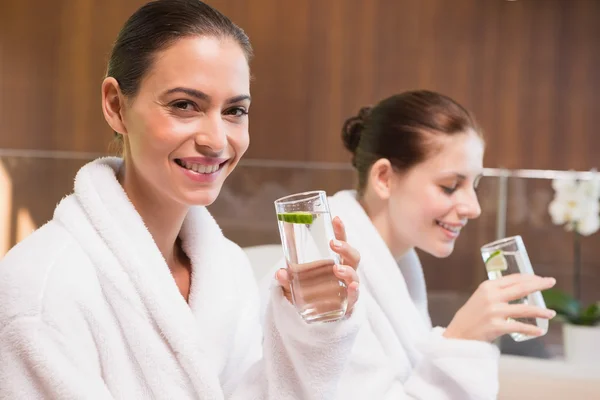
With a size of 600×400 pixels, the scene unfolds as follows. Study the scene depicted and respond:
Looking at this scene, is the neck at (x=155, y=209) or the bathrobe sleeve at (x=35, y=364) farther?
the neck at (x=155, y=209)

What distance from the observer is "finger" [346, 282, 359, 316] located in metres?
1.04

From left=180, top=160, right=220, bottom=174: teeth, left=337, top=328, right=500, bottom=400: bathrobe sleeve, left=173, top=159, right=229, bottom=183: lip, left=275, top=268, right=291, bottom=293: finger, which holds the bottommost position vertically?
left=337, top=328, right=500, bottom=400: bathrobe sleeve

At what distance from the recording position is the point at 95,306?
3.42 feet

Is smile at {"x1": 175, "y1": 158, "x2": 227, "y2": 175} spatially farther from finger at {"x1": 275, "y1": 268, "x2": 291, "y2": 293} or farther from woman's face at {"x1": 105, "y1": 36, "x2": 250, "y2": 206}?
finger at {"x1": 275, "y1": 268, "x2": 291, "y2": 293}

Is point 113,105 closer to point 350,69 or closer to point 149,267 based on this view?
point 149,267

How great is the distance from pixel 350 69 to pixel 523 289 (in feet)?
8.05

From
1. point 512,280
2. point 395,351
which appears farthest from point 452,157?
point 395,351

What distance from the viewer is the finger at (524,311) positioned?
1.34 m

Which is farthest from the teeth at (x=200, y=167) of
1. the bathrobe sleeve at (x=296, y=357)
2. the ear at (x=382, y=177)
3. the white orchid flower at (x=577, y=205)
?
the white orchid flower at (x=577, y=205)

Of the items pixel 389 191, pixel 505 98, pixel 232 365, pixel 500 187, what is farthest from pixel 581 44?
pixel 232 365

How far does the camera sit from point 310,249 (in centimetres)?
100

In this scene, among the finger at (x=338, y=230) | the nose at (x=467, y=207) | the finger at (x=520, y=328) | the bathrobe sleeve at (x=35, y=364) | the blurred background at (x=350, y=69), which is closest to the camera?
the bathrobe sleeve at (x=35, y=364)

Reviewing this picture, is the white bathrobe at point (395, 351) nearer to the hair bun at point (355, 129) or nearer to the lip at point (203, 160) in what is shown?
the hair bun at point (355, 129)

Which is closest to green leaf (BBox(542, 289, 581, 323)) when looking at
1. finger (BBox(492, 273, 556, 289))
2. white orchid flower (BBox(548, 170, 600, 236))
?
white orchid flower (BBox(548, 170, 600, 236))
